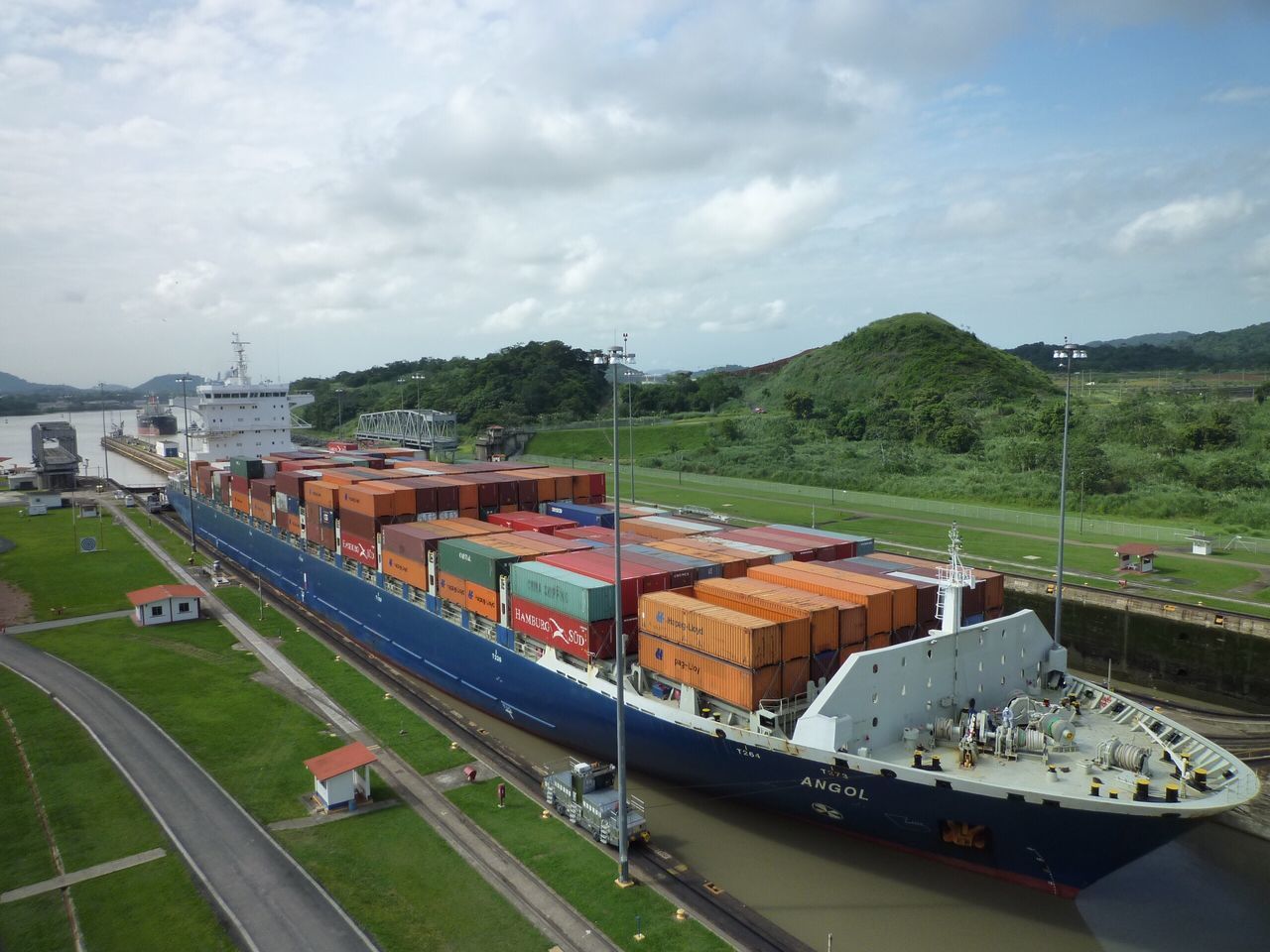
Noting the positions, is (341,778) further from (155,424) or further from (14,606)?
(155,424)

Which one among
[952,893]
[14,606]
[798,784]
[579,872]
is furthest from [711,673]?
[14,606]

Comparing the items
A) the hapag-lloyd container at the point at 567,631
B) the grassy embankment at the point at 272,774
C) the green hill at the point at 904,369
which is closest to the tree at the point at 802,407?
the green hill at the point at 904,369

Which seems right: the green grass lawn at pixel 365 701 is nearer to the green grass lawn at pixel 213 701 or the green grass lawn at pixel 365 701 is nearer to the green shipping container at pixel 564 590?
the green grass lawn at pixel 213 701

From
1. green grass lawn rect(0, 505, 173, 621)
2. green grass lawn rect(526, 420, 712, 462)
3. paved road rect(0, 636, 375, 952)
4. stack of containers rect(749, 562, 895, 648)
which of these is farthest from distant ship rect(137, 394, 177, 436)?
stack of containers rect(749, 562, 895, 648)

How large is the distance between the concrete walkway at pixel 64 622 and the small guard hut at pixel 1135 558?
5253 centimetres

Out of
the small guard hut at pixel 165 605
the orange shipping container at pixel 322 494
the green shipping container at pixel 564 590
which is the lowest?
the small guard hut at pixel 165 605

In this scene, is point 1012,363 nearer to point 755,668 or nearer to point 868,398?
point 868,398

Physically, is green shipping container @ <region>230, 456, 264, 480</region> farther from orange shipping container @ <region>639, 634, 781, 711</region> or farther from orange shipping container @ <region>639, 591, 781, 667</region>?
orange shipping container @ <region>639, 634, 781, 711</region>

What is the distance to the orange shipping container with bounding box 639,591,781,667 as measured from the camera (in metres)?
19.0

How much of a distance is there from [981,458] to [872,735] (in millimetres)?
72220

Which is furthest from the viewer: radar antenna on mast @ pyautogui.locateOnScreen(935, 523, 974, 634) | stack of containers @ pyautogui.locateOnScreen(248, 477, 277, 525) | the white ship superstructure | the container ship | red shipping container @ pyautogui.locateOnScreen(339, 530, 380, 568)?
the white ship superstructure

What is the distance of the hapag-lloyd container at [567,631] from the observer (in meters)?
23.6

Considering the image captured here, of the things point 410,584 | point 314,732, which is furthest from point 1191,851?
point 410,584

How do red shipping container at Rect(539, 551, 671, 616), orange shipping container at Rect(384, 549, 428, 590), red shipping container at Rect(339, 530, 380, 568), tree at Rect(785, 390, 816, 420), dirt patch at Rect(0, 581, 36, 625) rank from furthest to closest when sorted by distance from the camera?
A: tree at Rect(785, 390, 816, 420), dirt patch at Rect(0, 581, 36, 625), red shipping container at Rect(339, 530, 380, 568), orange shipping container at Rect(384, 549, 428, 590), red shipping container at Rect(539, 551, 671, 616)
